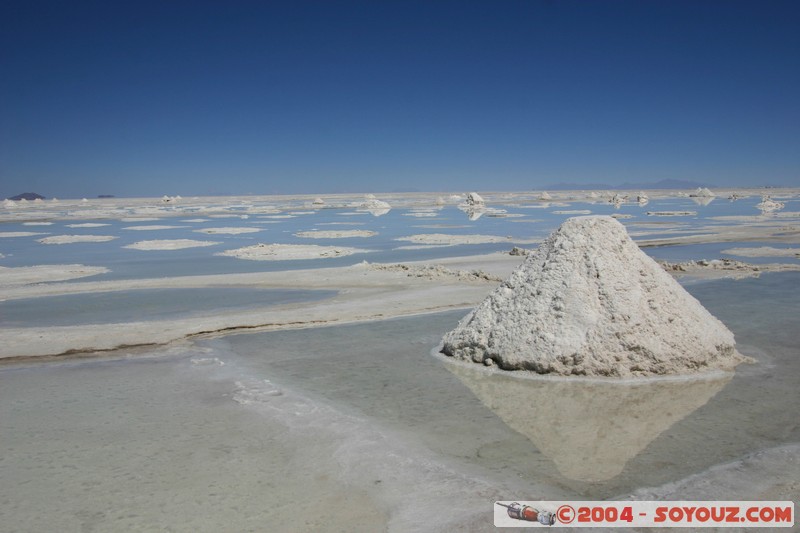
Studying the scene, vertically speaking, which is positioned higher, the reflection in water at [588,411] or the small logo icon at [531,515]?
the small logo icon at [531,515]

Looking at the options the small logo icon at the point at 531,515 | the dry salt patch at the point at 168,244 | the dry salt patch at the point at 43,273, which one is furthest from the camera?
the dry salt patch at the point at 168,244

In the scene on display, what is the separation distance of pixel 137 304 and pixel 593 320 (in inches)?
320

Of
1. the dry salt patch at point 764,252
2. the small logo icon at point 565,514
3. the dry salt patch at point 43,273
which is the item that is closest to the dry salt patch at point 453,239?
A: the dry salt patch at point 764,252

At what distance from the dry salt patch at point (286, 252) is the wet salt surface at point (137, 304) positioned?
5516mm

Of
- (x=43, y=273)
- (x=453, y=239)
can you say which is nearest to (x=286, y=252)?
(x=43, y=273)

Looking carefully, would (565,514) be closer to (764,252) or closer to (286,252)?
(286,252)

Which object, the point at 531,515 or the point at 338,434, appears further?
the point at 338,434

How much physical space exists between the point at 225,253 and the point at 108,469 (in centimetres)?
1544

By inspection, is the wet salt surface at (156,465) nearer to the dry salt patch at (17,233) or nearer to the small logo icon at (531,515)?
the small logo icon at (531,515)

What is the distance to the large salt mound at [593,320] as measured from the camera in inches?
252

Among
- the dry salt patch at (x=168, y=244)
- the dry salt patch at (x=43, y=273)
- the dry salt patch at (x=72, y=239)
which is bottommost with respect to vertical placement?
the dry salt patch at (x=43, y=273)

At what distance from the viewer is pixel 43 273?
14820 mm

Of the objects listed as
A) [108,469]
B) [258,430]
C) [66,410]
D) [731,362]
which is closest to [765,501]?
[731,362]

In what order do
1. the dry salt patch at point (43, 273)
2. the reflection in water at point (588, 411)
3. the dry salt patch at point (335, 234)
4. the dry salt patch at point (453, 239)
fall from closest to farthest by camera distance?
the reflection in water at point (588, 411)
the dry salt patch at point (43, 273)
the dry salt patch at point (453, 239)
the dry salt patch at point (335, 234)
